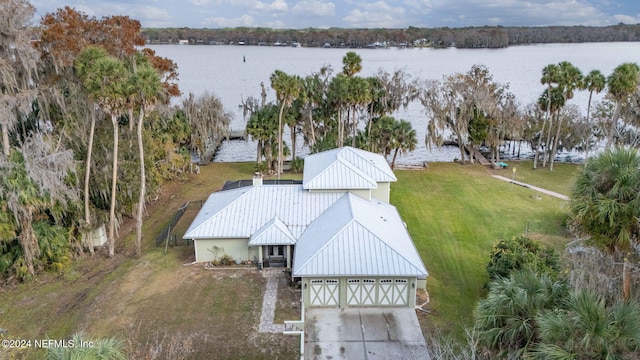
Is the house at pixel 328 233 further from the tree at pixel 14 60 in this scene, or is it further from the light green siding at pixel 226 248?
the tree at pixel 14 60

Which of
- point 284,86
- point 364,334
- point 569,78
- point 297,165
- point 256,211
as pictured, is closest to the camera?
point 364,334

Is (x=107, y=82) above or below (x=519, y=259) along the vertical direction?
above

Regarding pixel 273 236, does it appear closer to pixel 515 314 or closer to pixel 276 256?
pixel 276 256

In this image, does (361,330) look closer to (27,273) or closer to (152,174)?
(27,273)

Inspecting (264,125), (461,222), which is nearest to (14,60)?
(264,125)

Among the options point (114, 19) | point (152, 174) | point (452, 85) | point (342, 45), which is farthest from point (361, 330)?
point (342, 45)

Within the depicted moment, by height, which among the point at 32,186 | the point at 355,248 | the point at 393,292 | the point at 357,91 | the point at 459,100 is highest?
the point at 357,91
